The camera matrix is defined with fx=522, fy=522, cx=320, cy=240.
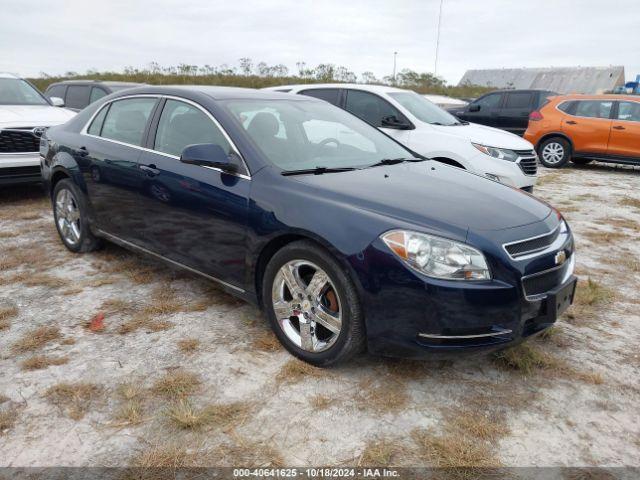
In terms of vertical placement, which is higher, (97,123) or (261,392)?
(97,123)

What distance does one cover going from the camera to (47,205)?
6.95m

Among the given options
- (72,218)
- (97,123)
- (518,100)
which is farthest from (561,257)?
(518,100)

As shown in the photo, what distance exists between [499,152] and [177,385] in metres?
5.35

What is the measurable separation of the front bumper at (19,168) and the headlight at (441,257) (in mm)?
6023

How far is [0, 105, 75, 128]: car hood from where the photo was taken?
686 centimetres

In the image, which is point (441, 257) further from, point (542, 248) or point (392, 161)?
point (392, 161)

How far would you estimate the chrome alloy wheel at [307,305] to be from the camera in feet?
9.46

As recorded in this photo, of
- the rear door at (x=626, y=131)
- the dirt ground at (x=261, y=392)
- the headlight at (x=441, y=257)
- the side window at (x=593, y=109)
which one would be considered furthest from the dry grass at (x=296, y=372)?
the side window at (x=593, y=109)

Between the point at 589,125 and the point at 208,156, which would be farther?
the point at 589,125

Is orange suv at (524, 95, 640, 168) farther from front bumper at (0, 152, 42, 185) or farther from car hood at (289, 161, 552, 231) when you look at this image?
front bumper at (0, 152, 42, 185)

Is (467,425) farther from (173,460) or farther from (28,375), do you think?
(28,375)

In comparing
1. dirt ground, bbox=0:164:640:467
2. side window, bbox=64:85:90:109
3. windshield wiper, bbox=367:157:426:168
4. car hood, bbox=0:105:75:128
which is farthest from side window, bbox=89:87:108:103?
windshield wiper, bbox=367:157:426:168

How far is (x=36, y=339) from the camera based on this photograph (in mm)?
3305

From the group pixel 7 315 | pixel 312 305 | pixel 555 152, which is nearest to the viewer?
pixel 312 305
